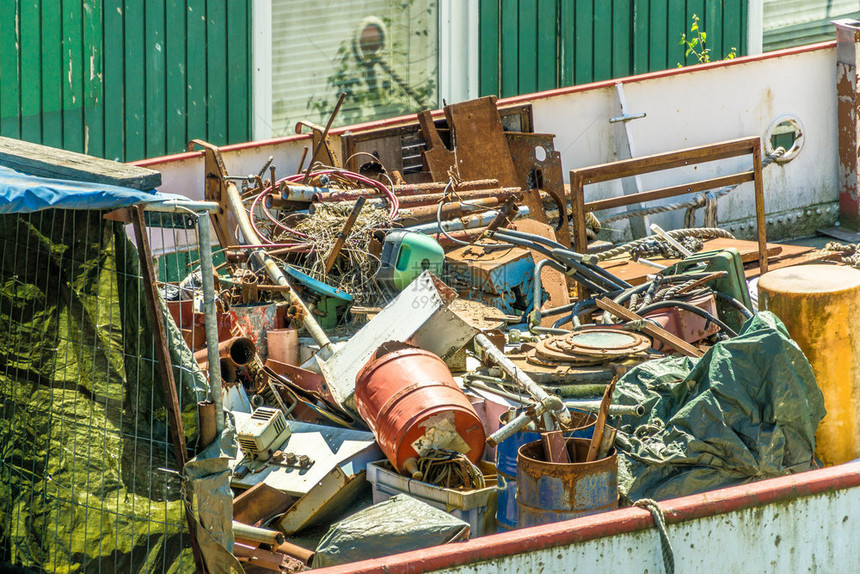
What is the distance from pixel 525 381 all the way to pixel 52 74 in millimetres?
6565

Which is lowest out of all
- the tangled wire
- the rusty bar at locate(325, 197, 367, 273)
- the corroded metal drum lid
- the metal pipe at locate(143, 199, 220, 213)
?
the tangled wire

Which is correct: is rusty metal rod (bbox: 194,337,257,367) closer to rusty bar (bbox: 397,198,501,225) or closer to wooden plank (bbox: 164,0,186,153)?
rusty bar (bbox: 397,198,501,225)

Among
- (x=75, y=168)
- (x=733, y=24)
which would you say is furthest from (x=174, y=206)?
(x=733, y=24)

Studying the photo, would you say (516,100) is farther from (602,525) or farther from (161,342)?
(161,342)

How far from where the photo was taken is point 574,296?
8680mm

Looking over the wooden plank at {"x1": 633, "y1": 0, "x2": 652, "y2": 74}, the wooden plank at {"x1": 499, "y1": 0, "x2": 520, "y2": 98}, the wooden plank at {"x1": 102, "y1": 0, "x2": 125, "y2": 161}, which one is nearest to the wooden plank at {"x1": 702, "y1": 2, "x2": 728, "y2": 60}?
the wooden plank at {"x1": 633, "y1": 0, "x2": 652, "y2": 74}

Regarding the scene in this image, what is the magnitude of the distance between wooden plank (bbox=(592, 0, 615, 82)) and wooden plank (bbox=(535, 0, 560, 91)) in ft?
1.75

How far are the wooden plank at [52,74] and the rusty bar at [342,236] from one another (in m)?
4.19

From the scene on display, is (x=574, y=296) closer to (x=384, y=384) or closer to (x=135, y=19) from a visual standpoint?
(x=384, y=384)

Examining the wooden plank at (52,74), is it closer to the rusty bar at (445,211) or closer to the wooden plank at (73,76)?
the wooden plank at (73,76)

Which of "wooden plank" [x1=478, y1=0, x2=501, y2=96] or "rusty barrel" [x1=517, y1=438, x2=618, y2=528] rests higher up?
"wooden plank" [x1=478, y1=0, x2=501, y2=96]

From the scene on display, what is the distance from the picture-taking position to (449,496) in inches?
216

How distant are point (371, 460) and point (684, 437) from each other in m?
1.72

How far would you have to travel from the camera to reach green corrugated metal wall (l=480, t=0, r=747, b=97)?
12.2m
